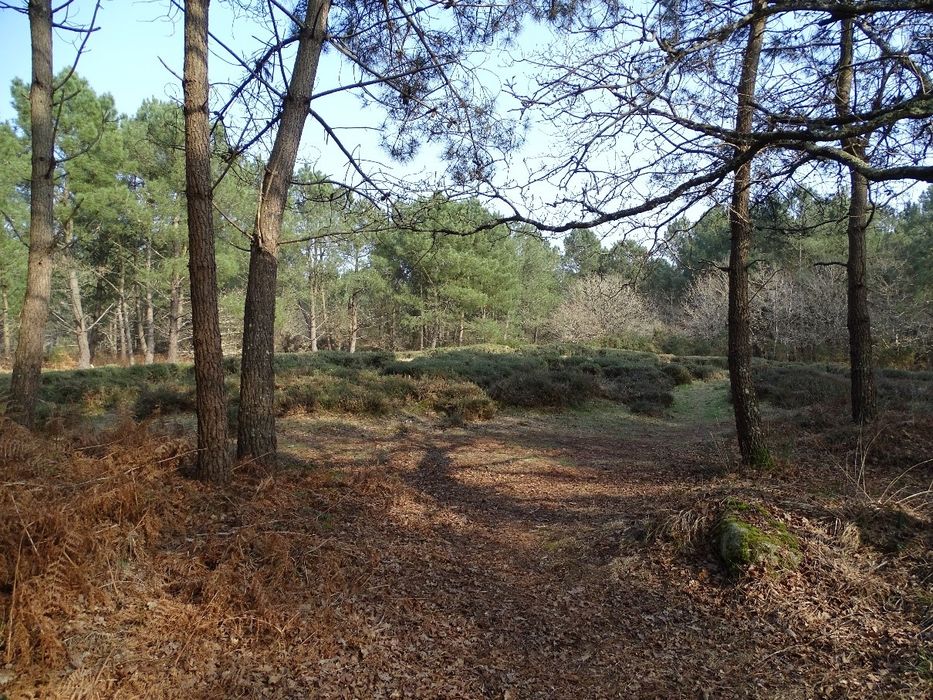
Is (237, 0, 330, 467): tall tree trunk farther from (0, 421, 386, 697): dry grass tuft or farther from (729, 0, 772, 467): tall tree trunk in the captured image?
(729, 0, 772, 467): tall tree trunk

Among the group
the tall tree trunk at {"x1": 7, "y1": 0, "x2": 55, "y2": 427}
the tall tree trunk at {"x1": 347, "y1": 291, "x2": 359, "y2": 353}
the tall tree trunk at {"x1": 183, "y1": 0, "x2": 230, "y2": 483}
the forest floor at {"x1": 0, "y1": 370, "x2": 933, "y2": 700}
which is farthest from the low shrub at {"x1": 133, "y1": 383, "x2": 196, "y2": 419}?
the tall tree trunk at {"x1": 347, "y1": 291, "x2": 359, "y2": 353}

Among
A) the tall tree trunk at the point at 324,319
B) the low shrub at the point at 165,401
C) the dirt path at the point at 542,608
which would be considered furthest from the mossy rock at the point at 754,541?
the tall tree trunk at the point at 324,319

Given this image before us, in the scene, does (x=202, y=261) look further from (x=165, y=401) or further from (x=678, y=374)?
(x=678, y=374)

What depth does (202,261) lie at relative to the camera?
16.4 ft

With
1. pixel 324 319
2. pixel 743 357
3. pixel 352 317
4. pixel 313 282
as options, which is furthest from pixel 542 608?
pixel 352 317

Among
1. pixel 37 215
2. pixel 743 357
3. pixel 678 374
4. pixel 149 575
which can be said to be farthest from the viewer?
pixel 678 374

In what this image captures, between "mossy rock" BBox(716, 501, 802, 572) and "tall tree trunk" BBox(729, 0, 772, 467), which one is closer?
"mossy rock" BBox(716, 501, 802, 572)

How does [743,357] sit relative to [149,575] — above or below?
above

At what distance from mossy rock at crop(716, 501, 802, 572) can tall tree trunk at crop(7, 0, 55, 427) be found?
7169 millimetres

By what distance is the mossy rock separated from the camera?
3662 millimetres

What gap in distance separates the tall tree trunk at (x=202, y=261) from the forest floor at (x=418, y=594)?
339 mm

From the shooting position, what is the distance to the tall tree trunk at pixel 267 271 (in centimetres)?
564

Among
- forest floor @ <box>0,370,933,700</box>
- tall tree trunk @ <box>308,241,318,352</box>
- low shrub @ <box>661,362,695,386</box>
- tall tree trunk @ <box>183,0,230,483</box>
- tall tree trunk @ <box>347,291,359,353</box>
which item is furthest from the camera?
tall tree trunk @ <box>347,291,359,353</box>

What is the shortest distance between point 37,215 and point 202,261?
3044 millimetres
